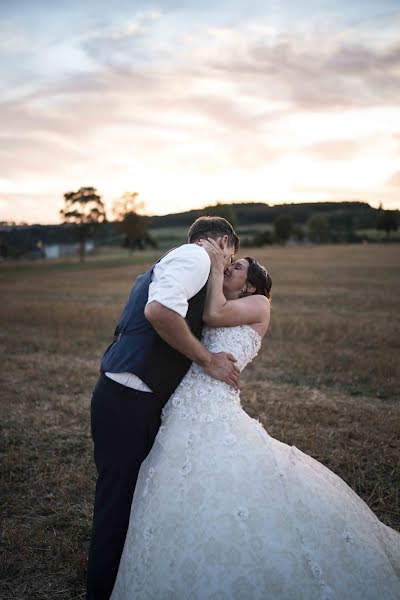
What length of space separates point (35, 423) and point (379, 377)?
6.38m

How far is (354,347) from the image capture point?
12352 mm

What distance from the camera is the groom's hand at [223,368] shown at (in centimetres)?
336

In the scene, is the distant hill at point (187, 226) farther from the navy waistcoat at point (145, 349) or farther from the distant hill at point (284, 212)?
the navy waistcoat at point (145, 349)

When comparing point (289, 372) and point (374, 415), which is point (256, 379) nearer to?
point (289, 372)

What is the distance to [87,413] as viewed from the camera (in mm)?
7820

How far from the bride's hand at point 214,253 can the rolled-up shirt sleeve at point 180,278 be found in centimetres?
23

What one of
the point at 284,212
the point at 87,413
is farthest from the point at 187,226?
the point at 87,413

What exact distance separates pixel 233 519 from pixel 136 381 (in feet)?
3.40

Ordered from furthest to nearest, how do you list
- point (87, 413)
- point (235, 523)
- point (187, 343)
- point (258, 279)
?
point (87, 413) < point (258, 279) < point (187, 343) < point (235, 523)

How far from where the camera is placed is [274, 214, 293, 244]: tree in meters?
103

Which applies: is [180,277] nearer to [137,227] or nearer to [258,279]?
[258,279]

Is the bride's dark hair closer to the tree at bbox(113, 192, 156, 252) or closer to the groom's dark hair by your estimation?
the groom's dark hair

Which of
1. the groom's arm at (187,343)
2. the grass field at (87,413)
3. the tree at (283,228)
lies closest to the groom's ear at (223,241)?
the groom's arm at (187,343)

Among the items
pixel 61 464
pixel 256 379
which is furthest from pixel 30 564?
pixel 256 379
